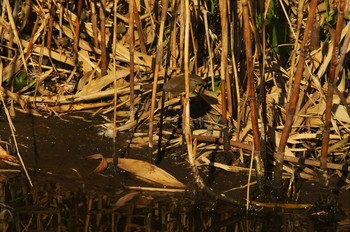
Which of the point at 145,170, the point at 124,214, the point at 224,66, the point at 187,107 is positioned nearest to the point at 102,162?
the point at 145,170

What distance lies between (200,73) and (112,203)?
121 cm

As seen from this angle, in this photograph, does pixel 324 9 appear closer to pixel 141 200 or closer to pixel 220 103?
pixel 220 103

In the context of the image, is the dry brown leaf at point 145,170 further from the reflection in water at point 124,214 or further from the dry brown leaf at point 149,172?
the reflection in water at point 124,214

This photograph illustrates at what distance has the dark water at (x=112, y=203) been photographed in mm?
3414

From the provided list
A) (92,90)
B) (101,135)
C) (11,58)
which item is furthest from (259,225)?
(11,58)

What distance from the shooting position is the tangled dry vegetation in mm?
3971

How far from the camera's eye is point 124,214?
3.51m

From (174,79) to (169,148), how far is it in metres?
0.46

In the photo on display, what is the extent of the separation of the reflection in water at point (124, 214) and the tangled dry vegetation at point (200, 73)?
0.73 feet

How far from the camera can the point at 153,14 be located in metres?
4.74

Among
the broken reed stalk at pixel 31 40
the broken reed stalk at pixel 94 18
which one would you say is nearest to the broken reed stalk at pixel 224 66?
the broken reed stalk at pixel 94 18

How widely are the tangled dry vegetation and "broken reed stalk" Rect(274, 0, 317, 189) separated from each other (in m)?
0.01

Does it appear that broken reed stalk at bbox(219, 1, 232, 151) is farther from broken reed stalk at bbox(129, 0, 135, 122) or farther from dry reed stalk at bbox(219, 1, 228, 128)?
broken reed stalk at bbox(129, 0, 135, 122)

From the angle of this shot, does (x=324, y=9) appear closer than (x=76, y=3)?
Yes
